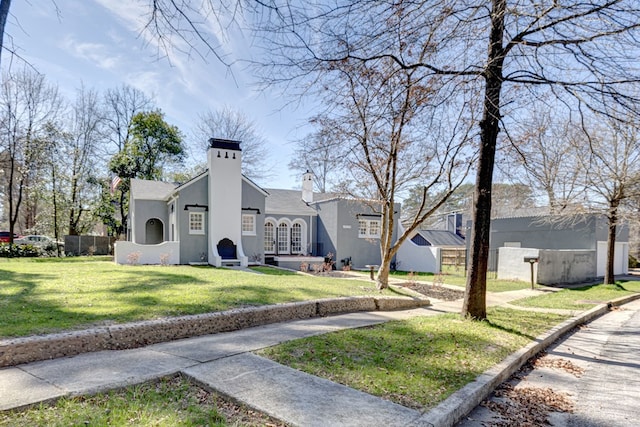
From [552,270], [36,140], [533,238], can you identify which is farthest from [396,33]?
[36,140]

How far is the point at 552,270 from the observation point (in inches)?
632

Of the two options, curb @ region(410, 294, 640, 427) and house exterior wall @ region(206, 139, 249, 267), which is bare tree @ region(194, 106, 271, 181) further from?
curb @ region(410, 294, 640, 427)

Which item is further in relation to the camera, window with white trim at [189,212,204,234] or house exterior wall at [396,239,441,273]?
house exterior wall at [396,239,441,273]

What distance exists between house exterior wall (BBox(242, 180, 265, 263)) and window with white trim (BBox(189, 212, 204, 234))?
79.0 inches

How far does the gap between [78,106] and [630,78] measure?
32379 millimetres

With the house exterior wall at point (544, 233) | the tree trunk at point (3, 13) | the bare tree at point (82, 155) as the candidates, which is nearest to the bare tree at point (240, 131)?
the bare tree at point (82, 155)

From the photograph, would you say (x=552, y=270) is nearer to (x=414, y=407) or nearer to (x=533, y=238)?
(x=533, y=238)

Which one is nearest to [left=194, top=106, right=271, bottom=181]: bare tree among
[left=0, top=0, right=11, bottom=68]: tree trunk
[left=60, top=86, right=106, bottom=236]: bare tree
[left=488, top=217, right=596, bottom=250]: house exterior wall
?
[left=60, top=86, right=106, bottom=236]: bare tree

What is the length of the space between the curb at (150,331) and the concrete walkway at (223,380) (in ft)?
0.47

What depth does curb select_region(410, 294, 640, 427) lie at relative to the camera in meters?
3.21

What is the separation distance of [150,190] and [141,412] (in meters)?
19.7

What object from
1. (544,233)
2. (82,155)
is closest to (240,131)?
(82,155)

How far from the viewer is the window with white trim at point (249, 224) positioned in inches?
735

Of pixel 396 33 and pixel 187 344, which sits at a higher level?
pixel 396 33
